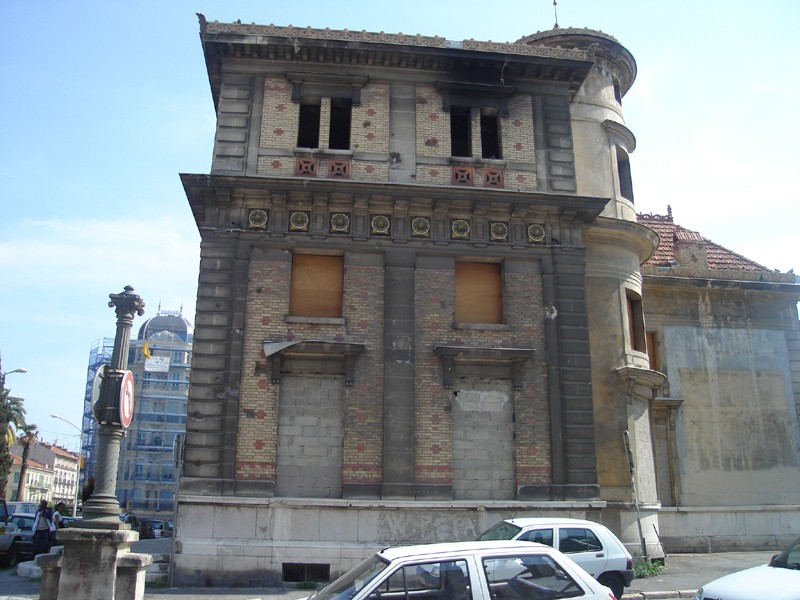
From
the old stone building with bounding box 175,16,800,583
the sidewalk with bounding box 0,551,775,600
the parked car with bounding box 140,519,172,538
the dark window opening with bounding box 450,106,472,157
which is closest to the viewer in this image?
the sidewalk with bounding box 0,551,775,600

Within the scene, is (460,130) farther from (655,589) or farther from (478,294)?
(655,589)

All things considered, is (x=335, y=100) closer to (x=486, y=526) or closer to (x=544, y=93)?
(x=544, y=93)

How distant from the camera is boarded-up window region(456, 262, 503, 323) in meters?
17.7

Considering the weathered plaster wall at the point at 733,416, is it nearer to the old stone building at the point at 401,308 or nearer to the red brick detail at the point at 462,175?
the old stone building at the point at 401,308

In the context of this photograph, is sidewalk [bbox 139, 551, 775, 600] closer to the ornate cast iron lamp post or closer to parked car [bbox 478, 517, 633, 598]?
parked car [bbox 478, 517, 633, 598]

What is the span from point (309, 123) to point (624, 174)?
9.67 metres

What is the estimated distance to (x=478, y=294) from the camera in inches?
703

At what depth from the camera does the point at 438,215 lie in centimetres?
1789

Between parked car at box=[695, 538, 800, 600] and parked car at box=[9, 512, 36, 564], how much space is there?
62.0 feet

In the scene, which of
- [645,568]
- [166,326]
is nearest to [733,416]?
[645,568]

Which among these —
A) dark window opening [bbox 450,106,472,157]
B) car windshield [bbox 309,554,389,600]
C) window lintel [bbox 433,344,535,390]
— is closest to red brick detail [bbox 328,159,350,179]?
dark window opening [bbox 450,106,472,157]

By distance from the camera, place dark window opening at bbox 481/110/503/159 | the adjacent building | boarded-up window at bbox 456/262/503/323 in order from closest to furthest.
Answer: boarded-up window at bbox 456/262/503/323 < dark window opening at bbox 481/110/503/159 < the adjacent building

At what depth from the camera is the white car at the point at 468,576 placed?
6734mm

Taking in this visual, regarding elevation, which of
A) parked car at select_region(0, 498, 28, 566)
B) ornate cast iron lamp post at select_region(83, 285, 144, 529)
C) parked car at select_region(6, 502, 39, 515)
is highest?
ornate cast iron lamp post at select_region(83, 285, 144, 529)
